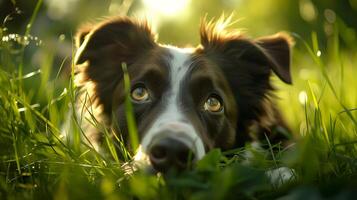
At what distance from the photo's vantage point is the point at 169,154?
120 inches

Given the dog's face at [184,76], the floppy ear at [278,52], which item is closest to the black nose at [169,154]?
the dog's face at [184,76]

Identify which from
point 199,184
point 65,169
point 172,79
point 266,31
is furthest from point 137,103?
point 266,31

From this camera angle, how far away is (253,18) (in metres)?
12.5

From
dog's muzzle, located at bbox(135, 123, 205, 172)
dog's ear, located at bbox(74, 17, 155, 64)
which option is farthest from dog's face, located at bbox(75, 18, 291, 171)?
dog's muzzle, located at bbox(135, 123, 205, 172)

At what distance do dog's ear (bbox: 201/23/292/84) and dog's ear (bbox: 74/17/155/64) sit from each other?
50 cm

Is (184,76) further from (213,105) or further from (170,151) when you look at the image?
Result: (170,151)

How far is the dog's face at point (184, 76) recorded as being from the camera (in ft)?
13.7

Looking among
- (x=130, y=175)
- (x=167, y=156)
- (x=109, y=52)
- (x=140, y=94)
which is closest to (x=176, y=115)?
(x=140, y=94)

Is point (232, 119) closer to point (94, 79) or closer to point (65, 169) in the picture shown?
point (94, 79)

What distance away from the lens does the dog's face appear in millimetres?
4188

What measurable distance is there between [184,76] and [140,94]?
0.34 metres

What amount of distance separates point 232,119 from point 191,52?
25.2 inches

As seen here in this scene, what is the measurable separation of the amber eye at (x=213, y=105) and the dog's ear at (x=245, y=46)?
1.98 ft

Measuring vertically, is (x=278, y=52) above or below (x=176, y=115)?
above
